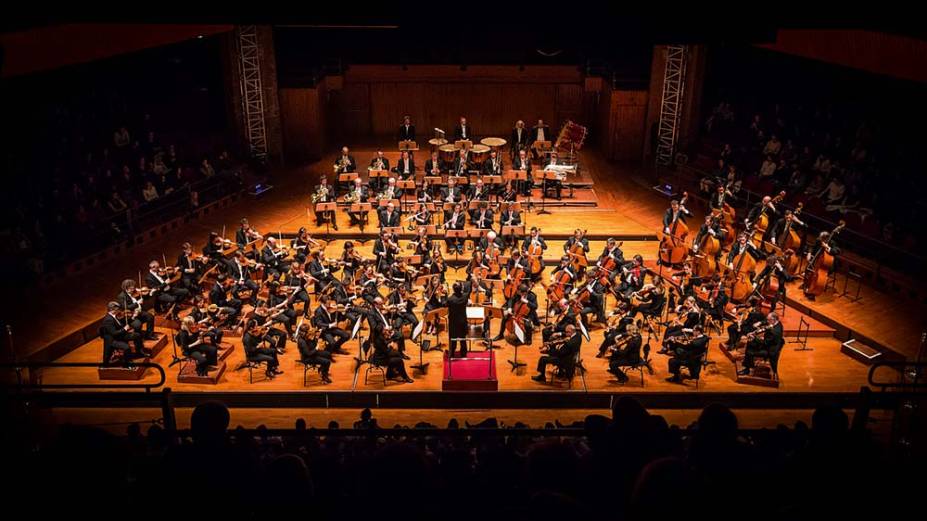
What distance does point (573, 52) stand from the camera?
1973cm

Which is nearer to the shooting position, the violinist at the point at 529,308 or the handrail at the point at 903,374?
the handrail at the point at 903,374

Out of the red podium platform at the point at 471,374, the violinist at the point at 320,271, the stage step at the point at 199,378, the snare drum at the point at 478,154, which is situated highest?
the snare drum at the point at 478,154

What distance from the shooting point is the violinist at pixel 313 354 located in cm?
1053

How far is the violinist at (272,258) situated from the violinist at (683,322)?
20.6 feet

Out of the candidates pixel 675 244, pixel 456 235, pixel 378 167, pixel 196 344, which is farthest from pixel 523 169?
pixel 196 344

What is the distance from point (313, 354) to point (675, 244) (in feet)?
22.1

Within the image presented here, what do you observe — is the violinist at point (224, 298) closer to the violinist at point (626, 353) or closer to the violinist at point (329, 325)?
the violinist at point (329, 325)

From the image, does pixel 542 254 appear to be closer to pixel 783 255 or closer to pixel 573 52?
pixel 783 255

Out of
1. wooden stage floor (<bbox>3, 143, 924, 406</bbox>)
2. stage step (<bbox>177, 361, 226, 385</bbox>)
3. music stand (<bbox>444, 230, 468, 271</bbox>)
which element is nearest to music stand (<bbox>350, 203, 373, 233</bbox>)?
wooden stage floor (<bbox>3, 143, 924, 406</bbox>)

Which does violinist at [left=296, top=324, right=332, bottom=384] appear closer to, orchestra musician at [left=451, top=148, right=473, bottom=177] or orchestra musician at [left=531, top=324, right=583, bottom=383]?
orchestra musician at [left=531, top=324, right=583, bottom=383]

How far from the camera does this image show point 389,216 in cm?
1467

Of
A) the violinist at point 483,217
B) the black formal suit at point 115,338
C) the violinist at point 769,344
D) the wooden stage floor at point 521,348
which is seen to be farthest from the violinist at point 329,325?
the violinist at point 769,344

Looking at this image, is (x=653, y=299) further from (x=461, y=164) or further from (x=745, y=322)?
(x=461, y=164)

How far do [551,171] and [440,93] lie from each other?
616 cm
